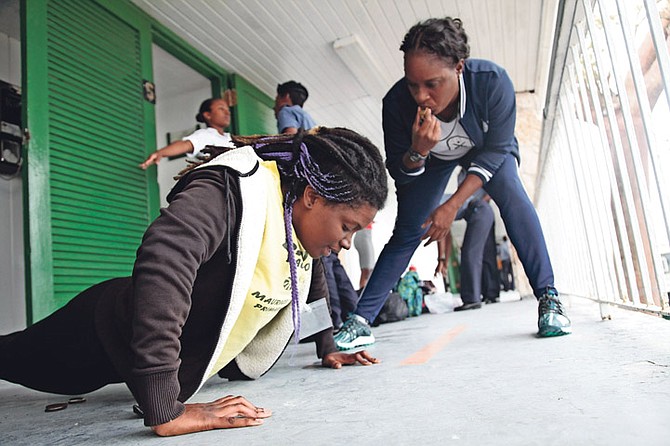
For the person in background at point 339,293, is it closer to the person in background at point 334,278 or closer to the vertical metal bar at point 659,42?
the person in background at point 334,278

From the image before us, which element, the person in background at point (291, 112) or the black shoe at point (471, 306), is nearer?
the person in background at point (291, 112)

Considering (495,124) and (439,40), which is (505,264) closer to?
(495,124)

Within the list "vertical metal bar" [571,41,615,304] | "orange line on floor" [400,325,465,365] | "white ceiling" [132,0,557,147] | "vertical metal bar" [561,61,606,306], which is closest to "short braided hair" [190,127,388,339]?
"orange line on floor" [400,325,465,365]

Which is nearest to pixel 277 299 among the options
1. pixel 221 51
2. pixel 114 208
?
pixel 114 208

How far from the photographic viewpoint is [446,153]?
7.19 ft

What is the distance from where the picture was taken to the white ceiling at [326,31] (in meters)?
4.04

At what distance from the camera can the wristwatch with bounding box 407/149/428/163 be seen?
2.06 metres

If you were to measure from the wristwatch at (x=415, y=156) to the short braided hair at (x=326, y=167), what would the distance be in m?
0.81

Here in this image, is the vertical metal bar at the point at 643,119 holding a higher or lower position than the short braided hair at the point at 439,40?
lower

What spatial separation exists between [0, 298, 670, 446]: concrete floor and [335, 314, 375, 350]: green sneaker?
0.31 m

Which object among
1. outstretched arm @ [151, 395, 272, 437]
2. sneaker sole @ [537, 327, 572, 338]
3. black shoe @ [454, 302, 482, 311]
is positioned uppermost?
outstretched arm @ [151, 395, 272, 437]

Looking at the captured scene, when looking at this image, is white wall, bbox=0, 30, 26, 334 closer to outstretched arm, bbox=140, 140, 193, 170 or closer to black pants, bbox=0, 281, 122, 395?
outstretched arm, bbox=140, 140, 193, 170

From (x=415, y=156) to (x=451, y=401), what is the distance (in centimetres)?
128

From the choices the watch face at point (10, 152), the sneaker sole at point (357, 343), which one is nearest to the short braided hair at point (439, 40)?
the sneaker sole at point (357, 343)
